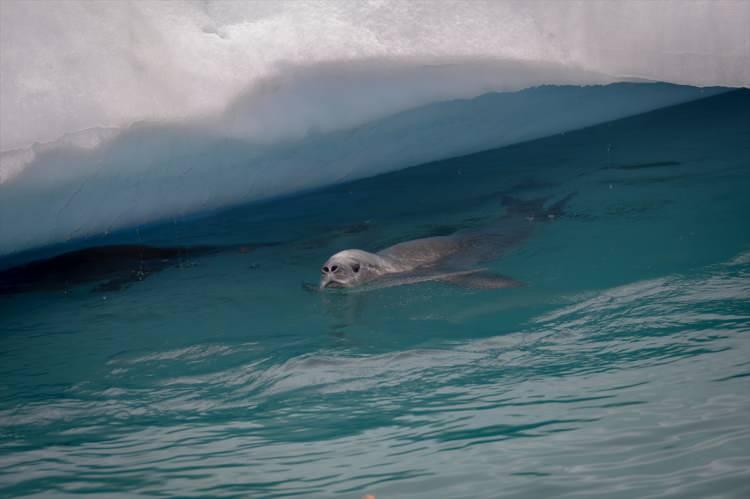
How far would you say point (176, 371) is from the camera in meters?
5.22

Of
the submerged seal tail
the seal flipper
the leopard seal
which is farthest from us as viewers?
the submerged seal tail

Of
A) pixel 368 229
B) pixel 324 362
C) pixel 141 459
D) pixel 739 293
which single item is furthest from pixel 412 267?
pixel 141 459

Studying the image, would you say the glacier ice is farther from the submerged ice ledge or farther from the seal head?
the seal head

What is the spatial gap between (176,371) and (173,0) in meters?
2.95

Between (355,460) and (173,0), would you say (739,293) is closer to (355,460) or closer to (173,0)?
(355,460)

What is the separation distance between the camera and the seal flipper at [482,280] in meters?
6.07

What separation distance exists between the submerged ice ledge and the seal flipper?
1764mm

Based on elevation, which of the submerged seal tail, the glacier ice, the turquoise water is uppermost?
the glacier ice

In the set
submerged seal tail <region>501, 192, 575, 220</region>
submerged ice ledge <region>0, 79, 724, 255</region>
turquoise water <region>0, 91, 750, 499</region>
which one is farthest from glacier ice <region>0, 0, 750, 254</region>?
submerged seal tail <region>501, 192, 575, 220</region>

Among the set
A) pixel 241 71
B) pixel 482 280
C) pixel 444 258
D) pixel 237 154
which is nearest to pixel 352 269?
pixel 444 258

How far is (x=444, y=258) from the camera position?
23.0 feet

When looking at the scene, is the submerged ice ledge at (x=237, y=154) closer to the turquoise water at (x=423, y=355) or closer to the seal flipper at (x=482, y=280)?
the turquoise water at (x=423, y=355)

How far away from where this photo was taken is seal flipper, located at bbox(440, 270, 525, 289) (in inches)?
239

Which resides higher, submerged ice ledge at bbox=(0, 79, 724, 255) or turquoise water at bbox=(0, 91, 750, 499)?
submerged ice ledge at bbox=(0, 79, 724, 255)
